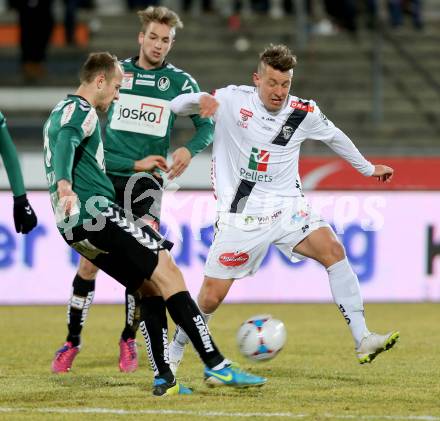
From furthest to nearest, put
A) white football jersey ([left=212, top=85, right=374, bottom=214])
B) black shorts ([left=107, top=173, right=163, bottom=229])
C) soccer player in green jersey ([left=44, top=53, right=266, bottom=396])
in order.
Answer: black shorts ([left=107, top=173, right=163, bottom=229]) < white football jersey ([left=212, top=85, right=374, bottom=214]) < soccer player in green jersey ([left=44, top=53, right=266, bottom=396])

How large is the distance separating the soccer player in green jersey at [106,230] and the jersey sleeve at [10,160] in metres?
0.21

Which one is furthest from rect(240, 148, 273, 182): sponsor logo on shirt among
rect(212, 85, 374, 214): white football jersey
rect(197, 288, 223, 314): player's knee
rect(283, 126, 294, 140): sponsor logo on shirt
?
rect(197, 288, 223, 314): player's knee

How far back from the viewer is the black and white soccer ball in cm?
714

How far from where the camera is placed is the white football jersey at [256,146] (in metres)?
7.65

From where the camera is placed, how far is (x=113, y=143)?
26.3 feet

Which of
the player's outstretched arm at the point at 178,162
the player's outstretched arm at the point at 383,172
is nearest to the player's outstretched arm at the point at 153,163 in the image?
the player's outstretched arm at the point at 178,162

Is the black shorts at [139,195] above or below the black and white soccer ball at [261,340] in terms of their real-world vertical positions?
above

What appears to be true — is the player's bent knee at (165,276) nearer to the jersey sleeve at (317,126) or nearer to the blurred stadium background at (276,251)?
the blurred stadium background at (276,251)

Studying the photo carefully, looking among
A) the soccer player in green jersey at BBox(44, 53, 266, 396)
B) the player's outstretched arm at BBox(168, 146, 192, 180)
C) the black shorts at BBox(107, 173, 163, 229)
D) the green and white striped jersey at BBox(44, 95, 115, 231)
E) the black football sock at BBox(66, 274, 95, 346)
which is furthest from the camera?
the black football sock at BBox(66, 274, 95, 346)

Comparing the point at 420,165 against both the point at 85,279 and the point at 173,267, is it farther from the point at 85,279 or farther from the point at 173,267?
the point at 173,267

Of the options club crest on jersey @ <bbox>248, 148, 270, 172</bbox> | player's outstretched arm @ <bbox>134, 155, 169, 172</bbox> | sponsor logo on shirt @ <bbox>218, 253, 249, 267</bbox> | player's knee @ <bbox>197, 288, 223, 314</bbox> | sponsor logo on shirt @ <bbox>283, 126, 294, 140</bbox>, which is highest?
player's outstretched arm @ <bbox>134, 155, 169, 172</bbox>

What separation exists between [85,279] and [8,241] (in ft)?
14.8

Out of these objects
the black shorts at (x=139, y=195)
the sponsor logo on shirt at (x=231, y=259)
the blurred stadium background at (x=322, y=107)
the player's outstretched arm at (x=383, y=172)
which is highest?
the player's outstretched arm at (x=383, y=172)

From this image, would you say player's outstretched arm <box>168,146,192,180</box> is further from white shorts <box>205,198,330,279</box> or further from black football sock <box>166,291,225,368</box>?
black football sock <box>166,291,225,368</box>
